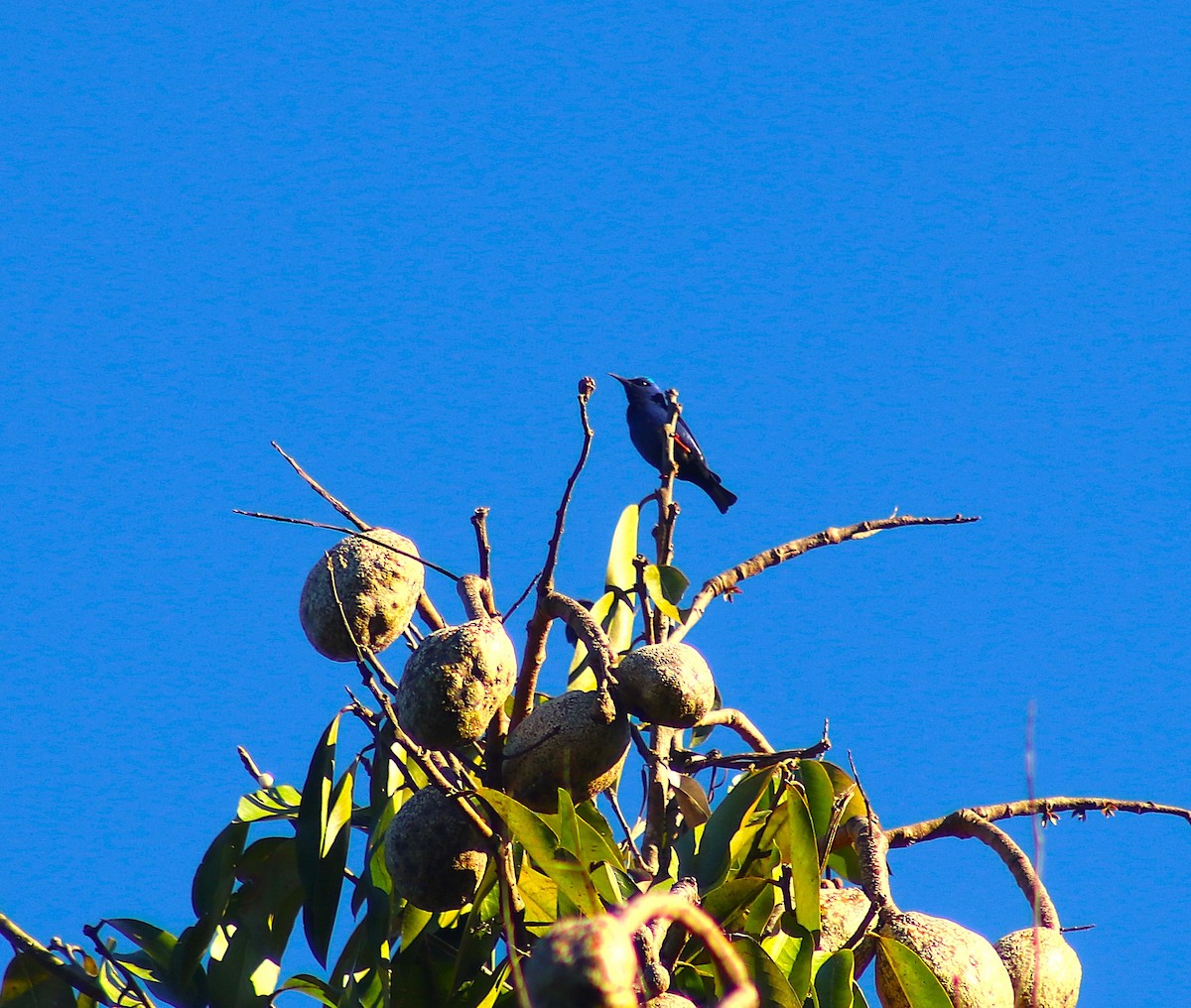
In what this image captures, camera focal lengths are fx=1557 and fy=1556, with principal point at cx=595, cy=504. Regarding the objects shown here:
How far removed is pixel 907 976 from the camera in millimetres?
2107

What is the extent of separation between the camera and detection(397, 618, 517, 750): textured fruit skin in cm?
225

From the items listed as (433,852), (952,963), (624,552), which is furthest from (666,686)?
(624,552)

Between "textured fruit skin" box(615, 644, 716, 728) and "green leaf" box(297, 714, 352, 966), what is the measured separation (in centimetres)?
70

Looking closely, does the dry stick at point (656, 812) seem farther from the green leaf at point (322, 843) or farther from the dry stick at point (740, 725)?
the green leaf at point (322, 843)

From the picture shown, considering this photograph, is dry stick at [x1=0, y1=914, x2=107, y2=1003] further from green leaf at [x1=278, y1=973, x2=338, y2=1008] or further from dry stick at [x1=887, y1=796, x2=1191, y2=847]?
dry stick at [x1=887, y1=796, x2=1191, y2=847]

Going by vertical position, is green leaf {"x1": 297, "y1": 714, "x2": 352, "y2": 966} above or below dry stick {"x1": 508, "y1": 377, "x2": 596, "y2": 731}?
below

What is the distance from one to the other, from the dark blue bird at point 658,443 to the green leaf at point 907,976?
22.1 ft

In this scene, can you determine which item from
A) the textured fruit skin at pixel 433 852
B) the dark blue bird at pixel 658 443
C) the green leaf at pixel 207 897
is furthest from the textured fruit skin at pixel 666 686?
the dark blue bird at pixel 658 443

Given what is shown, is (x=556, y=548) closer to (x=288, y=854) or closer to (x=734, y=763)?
(x=734, y=763)

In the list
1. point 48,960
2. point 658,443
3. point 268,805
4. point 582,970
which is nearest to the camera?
point 582,970

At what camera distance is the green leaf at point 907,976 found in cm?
208

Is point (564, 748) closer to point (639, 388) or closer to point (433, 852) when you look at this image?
point (433, 852)

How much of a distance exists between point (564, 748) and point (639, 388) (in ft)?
23.9

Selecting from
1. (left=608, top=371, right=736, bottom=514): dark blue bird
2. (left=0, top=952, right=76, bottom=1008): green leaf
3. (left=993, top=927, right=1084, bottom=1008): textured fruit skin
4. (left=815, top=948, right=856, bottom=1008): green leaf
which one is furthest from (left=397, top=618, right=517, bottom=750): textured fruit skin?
(left=608, top=371, right=736, bottom=514): dark blue bird
